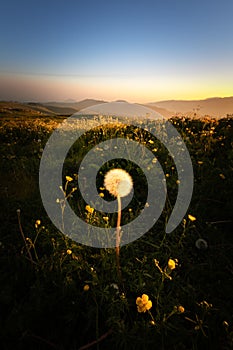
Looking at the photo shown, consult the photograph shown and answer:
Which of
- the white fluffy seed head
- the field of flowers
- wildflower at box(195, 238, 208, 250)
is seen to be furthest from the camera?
wildflower at box(195, 238, 208, 250)

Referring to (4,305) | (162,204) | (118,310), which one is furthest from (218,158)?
(4,305)

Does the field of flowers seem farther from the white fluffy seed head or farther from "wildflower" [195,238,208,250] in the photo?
the white fluffy seed head

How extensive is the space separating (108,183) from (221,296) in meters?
1.71

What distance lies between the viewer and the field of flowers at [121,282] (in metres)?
2.17

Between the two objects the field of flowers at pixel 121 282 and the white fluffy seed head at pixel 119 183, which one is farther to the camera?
the white fluffy seed head at pixel 119 183

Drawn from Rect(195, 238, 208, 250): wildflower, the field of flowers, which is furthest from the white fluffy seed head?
Rect(195, 238, 208, 250): wildflower

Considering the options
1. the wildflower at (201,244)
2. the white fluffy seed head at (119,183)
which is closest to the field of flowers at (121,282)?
the wildflower at (201,244)

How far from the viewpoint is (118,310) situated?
7.84 ft

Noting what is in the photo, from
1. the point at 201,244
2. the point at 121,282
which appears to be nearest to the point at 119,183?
the point at 121,282

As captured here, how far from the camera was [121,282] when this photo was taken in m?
2.52

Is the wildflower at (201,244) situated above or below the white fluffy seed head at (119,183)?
below

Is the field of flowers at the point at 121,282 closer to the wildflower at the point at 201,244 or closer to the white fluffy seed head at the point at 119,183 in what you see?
the wildflower at the point at 201,244

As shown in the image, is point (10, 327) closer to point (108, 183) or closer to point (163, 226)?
point (108, 183)

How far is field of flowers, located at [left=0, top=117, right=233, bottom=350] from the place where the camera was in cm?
217
